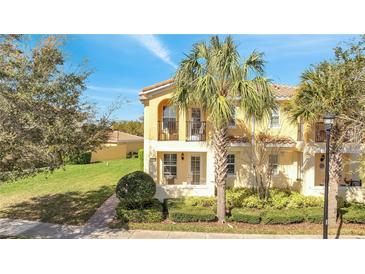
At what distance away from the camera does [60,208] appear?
12.6 m

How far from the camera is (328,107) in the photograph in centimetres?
978

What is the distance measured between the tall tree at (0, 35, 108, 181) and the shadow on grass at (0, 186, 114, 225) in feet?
16.1

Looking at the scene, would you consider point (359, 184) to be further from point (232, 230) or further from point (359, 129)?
point (232, 230)

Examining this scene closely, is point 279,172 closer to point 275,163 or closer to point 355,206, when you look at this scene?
point 275,163

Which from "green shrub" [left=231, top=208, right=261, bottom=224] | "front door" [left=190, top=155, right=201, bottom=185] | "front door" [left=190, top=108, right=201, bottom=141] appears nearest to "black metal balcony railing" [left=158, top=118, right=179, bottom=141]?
"front door" [left=190, top=108, right=201, bottom=141]

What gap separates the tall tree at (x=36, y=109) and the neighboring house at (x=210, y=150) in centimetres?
575

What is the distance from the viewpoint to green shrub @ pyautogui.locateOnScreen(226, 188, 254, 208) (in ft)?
40.3

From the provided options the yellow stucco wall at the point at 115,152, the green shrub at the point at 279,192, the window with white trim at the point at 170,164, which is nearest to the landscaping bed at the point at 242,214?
the green shrub at the point at 279,192

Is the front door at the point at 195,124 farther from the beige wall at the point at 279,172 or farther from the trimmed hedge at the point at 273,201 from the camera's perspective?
the trimmed hedge at the point at 273,201

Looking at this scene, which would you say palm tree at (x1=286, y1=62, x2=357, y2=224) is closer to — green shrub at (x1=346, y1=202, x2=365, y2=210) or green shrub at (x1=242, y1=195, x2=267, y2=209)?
green shrub at (x1=346, y1=202, x2=365, y2=210)

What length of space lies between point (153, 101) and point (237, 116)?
16.1ft

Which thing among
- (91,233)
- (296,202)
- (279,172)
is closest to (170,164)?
(91,233)

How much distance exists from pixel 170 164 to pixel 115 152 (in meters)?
20.3

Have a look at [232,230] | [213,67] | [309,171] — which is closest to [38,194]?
[232,230]
